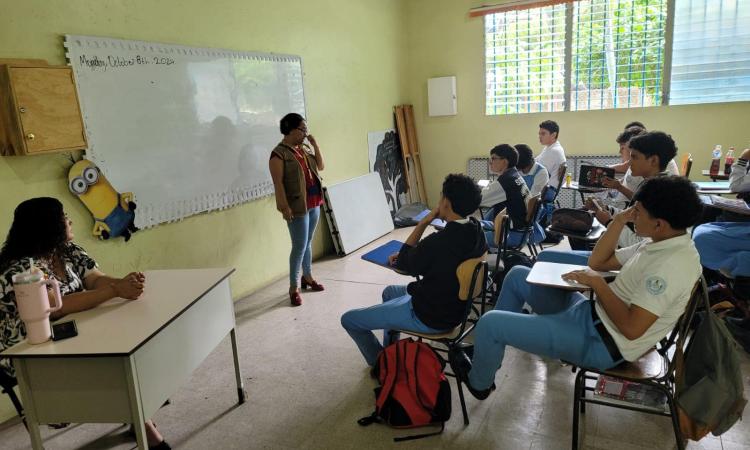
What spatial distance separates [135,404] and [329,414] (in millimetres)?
1069

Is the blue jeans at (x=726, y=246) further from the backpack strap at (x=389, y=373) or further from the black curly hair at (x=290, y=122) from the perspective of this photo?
the black curly hair at (x=290, y=122)

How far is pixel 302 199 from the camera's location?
4074 millimetres

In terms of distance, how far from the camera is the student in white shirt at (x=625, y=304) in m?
1.84

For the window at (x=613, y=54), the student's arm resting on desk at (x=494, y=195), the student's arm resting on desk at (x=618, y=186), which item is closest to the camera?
the student's arm resting on desk at (x=618, y=186)

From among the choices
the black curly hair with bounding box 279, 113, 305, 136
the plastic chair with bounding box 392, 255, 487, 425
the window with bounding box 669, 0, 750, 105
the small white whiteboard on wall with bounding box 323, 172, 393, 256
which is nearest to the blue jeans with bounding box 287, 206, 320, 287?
the black curly hair with bounding box 279, 113, 305, 136

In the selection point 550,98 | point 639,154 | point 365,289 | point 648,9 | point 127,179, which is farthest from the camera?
point 550,98

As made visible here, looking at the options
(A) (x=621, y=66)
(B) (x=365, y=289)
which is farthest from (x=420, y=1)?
(B) (x=365, y=289)

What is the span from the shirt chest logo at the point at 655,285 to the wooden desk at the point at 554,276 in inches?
9.7

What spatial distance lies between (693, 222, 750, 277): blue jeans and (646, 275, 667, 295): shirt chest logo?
5.19 feet

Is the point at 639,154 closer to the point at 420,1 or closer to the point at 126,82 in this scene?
the point at 126,82

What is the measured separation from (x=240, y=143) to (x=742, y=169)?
386 centimetres

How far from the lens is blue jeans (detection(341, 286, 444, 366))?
7.99 ft

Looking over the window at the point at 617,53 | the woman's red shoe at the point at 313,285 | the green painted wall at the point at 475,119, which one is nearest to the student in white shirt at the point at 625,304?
the woman's red shoe at the point at 313,285

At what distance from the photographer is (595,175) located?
3.90 meters
